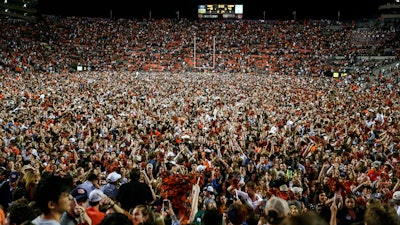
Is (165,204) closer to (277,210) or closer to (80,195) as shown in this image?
(80,195)

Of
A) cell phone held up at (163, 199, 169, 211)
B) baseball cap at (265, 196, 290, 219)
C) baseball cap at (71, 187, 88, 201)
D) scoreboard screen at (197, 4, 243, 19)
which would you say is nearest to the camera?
baseball cap at (265, 196, 290, 219)

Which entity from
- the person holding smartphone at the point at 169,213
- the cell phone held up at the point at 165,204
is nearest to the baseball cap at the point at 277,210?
the person holding smartphone at the point at 169,213

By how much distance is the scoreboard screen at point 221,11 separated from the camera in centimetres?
5941

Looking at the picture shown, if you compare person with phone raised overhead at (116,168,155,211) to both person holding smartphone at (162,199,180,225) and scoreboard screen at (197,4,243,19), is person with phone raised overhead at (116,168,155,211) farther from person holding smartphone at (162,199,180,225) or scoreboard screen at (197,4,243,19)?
scoreboard screen at (197,4,243,19)

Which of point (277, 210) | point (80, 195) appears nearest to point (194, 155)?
point (80, 195)

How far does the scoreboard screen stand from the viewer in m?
59.4

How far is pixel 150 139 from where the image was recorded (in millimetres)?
11000

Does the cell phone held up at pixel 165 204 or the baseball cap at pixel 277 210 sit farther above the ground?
the baseball cap at pixel 277 210

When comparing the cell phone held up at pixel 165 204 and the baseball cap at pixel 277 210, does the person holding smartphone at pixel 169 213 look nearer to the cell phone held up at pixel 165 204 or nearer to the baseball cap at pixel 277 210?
the cell phone held up at pixel 165 204

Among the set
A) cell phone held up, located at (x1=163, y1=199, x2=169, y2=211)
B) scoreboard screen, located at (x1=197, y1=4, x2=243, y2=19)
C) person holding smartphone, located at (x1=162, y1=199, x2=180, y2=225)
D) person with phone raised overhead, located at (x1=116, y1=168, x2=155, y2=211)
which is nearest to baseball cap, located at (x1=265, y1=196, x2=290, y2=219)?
person holding smartphone, located at (x1=162, y1=199, x2=180, y2=225)

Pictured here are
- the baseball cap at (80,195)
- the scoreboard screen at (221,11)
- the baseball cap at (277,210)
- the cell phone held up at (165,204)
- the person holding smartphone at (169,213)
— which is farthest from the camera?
the scoreboard screen at (221,11)

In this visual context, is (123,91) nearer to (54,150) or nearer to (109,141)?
(109,141)

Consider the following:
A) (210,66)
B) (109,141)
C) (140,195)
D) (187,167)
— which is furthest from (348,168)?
(210,66)

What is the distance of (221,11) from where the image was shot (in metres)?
59.7
